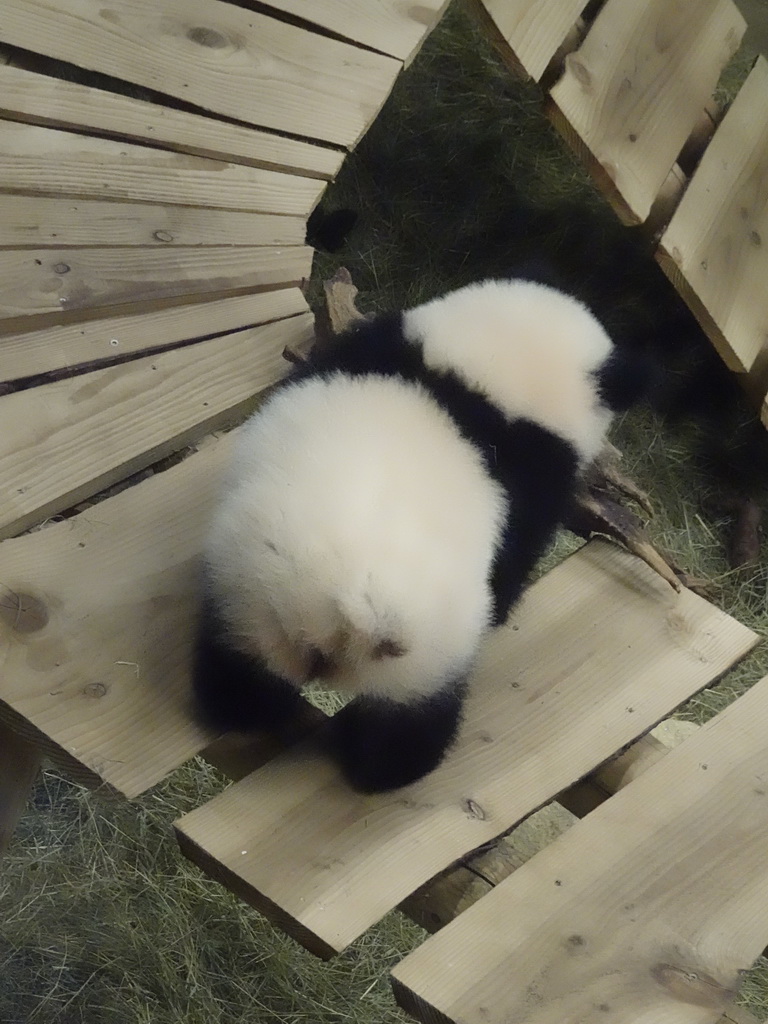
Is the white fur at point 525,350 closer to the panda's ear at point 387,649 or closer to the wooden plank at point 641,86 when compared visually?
the panda's ear at point 387,649

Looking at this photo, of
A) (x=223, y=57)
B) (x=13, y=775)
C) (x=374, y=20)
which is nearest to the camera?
(x=13, y=775)

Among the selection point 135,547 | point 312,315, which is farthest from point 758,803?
point 312,315

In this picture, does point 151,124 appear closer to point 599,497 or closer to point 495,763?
point 599,497

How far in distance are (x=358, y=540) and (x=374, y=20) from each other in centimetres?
182

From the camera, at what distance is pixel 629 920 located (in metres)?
1.40

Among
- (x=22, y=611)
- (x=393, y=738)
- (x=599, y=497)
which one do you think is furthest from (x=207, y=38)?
(x=393, y=738)

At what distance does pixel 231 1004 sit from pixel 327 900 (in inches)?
31.2

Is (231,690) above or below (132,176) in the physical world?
below

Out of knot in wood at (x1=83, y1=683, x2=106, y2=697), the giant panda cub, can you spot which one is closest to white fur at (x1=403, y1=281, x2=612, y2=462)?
the giant panda cub

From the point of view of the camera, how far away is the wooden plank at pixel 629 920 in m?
1.30

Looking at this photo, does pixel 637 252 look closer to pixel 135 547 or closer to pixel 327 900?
pixel 135 547

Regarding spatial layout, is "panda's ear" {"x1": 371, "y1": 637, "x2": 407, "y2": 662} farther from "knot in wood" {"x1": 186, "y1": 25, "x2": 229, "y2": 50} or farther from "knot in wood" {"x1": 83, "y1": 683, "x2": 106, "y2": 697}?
"knot in wood" {"x1": 186, "y1": 25, "x2": 229, "y2": 50}

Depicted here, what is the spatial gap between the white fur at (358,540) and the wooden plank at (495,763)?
18 cm

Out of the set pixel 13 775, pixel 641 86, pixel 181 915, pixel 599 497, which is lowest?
pixel 181 915
